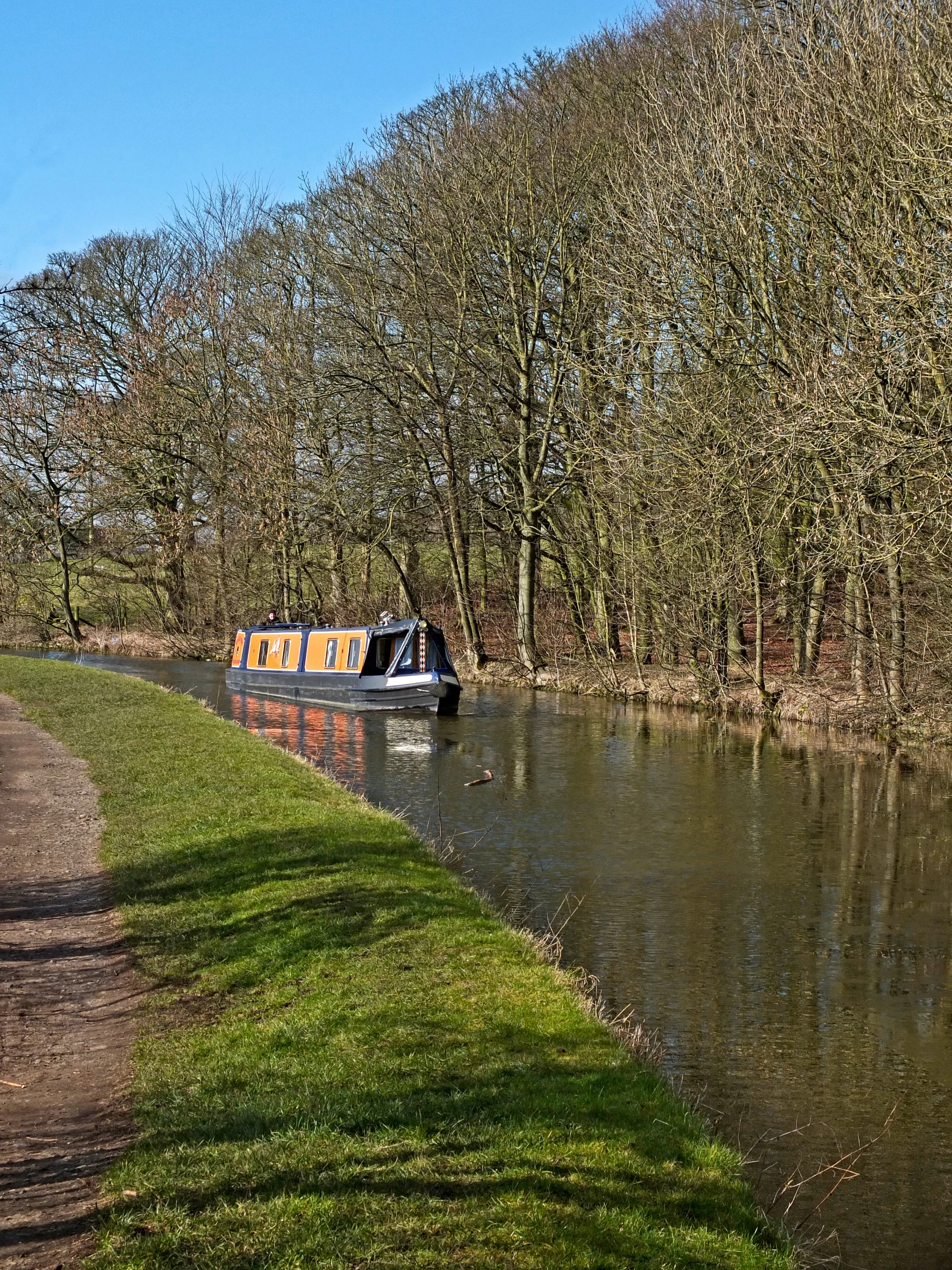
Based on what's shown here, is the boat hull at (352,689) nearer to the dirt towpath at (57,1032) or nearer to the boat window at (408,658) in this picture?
the boat window at (408,658)

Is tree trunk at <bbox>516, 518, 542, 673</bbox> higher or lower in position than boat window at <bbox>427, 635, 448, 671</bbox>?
higher

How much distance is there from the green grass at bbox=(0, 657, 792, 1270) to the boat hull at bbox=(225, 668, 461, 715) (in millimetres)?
13197

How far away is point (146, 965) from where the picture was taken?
7059 millimetres

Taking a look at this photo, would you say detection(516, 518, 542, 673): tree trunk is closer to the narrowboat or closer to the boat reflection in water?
the narrowboat

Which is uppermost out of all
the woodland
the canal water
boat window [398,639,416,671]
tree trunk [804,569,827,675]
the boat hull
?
the woodland

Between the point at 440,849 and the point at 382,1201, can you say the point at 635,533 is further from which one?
the point at 382,1201

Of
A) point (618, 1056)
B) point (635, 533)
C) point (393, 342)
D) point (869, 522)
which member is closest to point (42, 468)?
point (393, 342)

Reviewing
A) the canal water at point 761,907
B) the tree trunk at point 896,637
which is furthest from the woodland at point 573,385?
the canal water at point 761,907

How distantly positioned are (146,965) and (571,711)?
15.8 metres

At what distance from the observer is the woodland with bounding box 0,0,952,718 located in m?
15.0

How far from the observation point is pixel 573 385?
25.9 m

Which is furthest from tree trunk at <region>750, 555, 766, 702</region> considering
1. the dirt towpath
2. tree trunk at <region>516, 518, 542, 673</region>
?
the dirt towpath

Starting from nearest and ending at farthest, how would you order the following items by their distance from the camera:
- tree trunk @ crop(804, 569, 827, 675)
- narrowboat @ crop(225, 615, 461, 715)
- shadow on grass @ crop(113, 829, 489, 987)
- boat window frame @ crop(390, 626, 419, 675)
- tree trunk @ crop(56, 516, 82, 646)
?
shadow on grass @ crop(113, 829, 489, 987) < tree trunk @ crop(804, 569, 827, 675) < narrowboat @ crop(225, 615, 461, 715) < boat window frame @ crop(390, 626, 419, 675) < tree trunk @ crop(56, 516, 82, 646)

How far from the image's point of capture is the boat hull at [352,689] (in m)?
22.9
